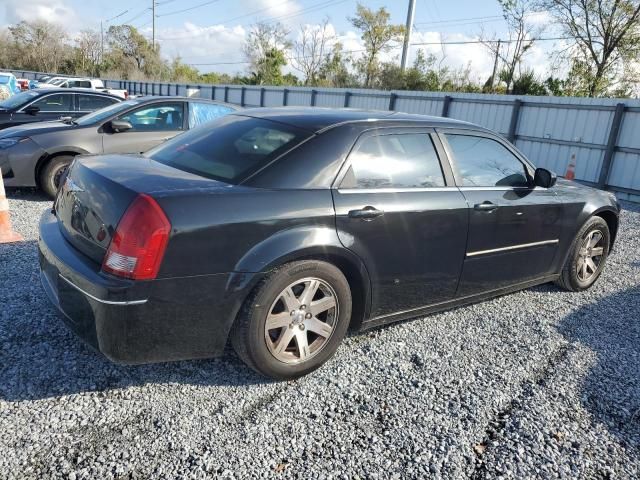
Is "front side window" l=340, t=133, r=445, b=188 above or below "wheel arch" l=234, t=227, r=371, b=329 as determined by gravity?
above

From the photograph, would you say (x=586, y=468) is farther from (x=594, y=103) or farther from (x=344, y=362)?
(x=594, y=103)

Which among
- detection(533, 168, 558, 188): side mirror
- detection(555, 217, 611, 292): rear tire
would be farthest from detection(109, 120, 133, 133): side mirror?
detection(555, 217, 611, 292): rear tire

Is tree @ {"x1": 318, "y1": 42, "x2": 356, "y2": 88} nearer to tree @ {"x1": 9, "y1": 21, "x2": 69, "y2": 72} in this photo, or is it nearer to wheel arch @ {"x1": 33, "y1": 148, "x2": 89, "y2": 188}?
wheel arch @ {"x1": 33, "y1": 148, "x2": 89, "y2": 188}

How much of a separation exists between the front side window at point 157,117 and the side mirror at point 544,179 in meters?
5.22

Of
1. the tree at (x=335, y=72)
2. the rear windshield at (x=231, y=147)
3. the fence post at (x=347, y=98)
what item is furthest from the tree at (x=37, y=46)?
the rear windshield at (x=231, y=147)

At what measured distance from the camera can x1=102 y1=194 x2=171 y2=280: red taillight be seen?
2.38m

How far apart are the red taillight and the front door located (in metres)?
2.14

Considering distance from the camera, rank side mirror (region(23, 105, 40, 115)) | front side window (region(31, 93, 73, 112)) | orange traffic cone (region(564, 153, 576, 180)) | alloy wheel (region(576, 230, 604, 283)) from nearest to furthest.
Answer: alloy wheel (region(576, 230, 604, 283)), side mirror (region(23, 105, 40, 115)), front side window (region(31, 93, 73, 112)), orange traffic cone (region(564, 153, 576, 180))

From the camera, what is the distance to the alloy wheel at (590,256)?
4801 millimetres

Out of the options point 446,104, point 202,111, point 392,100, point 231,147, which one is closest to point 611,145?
point 446,104

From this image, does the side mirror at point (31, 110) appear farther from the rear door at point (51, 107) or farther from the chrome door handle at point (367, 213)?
the chrome door handle at point (367, 213)

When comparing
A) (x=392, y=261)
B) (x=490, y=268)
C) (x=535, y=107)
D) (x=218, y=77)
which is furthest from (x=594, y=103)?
(x=218, y=77)

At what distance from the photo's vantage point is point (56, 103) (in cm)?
926

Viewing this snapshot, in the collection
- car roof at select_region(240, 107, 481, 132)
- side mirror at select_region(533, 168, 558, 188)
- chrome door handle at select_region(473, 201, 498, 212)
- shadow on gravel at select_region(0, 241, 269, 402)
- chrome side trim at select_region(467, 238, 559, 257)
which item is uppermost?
car roof at select_region(240, 107, 481, 132)
